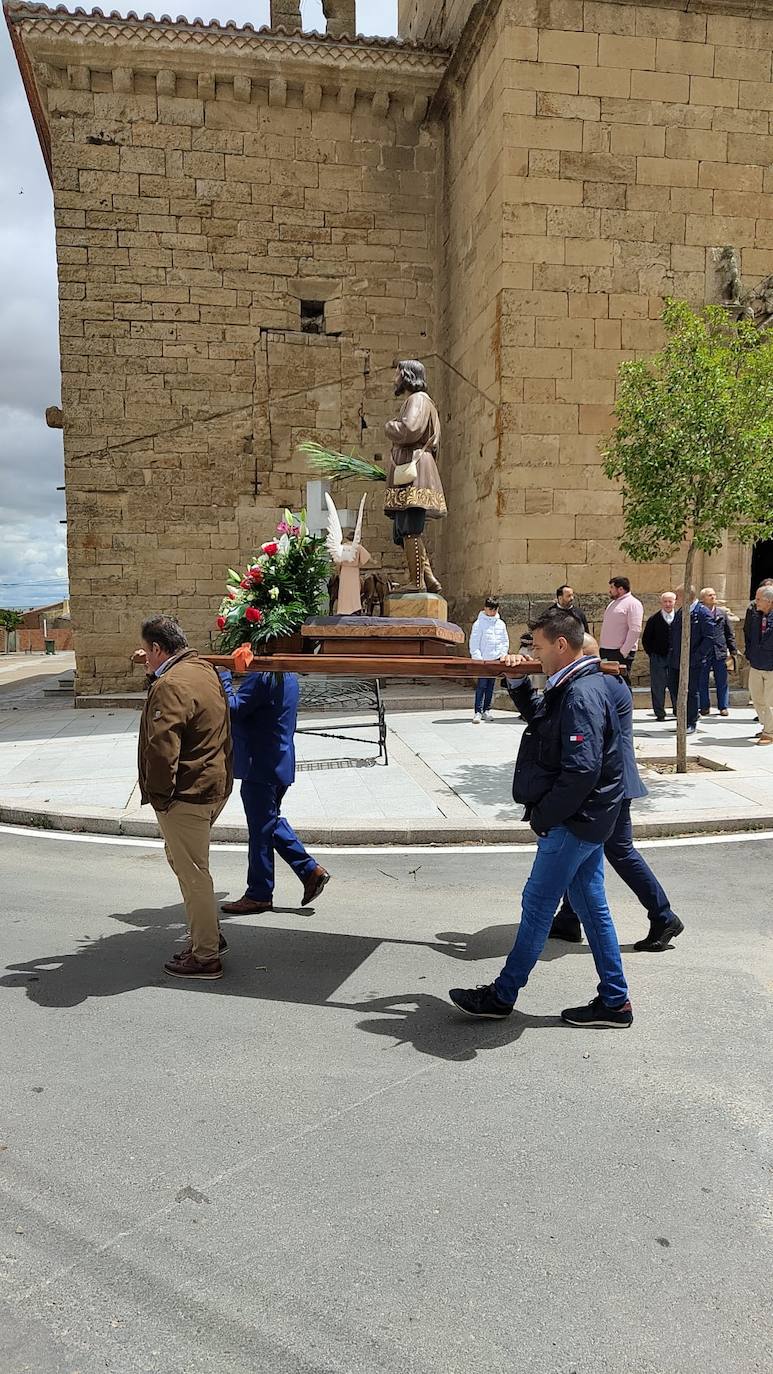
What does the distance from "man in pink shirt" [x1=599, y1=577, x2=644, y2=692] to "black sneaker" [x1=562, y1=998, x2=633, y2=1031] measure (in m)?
7.39

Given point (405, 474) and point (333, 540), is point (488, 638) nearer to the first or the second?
point (405, 474)

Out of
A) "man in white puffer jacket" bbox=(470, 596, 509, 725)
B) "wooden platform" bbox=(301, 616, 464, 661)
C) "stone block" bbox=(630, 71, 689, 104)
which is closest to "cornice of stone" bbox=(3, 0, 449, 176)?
"stone block" bbox=(630, 71, 689, 104)

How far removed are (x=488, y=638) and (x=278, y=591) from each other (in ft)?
24.3

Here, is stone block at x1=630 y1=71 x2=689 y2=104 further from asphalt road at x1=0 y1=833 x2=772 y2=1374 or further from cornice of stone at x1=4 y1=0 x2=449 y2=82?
asphalt road at x1=0 y1=833 x2=772 y2=1374

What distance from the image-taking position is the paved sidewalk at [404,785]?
7359 millimetres

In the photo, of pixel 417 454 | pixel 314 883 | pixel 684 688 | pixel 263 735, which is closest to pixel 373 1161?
pixel 314 883

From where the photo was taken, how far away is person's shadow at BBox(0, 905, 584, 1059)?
3.88 metres

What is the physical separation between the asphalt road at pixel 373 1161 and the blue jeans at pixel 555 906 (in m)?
0.22

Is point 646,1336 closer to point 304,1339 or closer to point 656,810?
point 304,1339

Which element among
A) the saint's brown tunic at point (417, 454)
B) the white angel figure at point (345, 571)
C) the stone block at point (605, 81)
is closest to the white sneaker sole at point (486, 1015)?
the white angel figure at point (345, 571)

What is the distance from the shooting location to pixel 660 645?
12.3m

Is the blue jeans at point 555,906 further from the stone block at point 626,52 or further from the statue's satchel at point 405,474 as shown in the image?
the stone block at point 626,52

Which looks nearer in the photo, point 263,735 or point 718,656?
point 263,735

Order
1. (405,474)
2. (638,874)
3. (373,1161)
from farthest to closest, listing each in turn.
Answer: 1. (405,474)
2. (638,874)
3. (373,1161)
